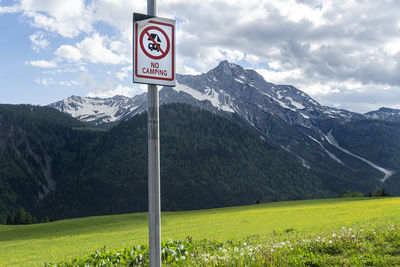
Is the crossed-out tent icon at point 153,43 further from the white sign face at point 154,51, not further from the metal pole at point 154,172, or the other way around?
the metal pole at point 154,172

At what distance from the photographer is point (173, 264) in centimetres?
1088

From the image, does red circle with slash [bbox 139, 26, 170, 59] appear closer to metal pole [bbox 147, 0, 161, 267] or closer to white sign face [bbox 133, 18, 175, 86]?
white sign face [bbox 133, 18, 175, 86]

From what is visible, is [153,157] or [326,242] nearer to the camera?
[153,157]

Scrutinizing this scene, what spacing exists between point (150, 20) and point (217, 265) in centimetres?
740

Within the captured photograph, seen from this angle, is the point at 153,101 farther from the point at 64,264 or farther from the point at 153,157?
the point at 64,264

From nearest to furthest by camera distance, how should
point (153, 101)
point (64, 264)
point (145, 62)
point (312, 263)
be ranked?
point (145, 62)
point (153, 101)
point (312, 263)
point (64, 264)

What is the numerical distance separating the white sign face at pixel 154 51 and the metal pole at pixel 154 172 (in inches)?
12.3

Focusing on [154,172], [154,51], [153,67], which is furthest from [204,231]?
[154,51]

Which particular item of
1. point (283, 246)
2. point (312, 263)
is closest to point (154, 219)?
point (312, 263)

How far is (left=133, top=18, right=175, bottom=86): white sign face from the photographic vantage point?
639 centimetres

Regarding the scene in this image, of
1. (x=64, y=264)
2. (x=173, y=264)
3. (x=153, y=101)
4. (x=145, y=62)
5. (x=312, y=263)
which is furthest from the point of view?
(x=64, y=264)

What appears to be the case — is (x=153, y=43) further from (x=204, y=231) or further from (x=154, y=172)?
(x=204, y=231)

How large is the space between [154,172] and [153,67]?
203cm

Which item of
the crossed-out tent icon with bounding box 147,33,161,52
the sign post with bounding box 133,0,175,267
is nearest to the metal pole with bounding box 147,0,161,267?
the sign post with bounding box 133,0,175,267
